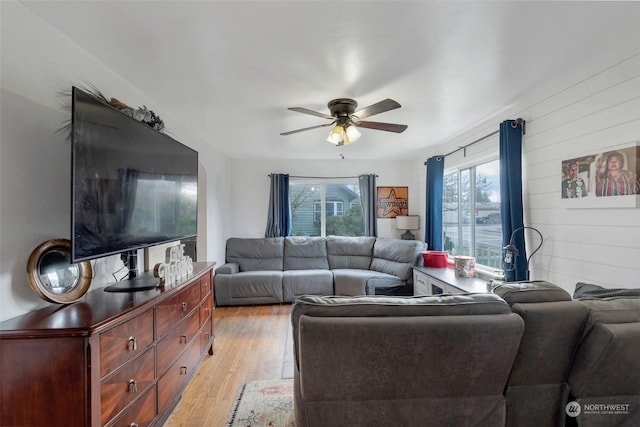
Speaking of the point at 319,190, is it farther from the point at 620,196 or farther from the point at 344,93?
the point at 620,196

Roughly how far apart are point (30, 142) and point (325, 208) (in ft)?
14.9

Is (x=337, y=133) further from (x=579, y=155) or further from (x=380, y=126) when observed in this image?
(x=579, y=155)

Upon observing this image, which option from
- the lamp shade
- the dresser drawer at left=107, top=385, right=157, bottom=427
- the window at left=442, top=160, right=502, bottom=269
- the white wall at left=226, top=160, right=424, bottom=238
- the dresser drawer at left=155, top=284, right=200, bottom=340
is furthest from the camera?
the white wall at left=226, top=160, right=424, bottom=238

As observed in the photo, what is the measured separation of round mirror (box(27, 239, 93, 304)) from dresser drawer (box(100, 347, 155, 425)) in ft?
1.53

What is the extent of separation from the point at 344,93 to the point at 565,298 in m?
2.02

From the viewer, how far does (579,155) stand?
213 cm

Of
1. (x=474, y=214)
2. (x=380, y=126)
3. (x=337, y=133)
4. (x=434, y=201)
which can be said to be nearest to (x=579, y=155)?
(x=380, y=126)

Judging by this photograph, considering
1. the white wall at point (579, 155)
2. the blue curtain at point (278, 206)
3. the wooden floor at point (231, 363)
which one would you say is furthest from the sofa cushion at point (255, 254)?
the white wall at point (579, 155)

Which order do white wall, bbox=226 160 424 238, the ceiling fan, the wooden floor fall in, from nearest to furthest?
1. the wooden floor
2. the ceiling fan
3. white wall, bbox=226 160 424 238

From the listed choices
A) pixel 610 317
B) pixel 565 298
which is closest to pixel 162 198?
pixel 565 298

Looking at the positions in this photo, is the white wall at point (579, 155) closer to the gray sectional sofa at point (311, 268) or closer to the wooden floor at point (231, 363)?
the gray sectional sofa at point (311, 268)

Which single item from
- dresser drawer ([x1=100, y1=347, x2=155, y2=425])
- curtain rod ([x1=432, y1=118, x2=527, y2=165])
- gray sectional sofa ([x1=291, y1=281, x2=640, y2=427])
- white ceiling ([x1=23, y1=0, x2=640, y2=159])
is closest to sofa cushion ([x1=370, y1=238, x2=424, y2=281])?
curtain rod ([x1=432, y1=118, x2=527, y2=165])

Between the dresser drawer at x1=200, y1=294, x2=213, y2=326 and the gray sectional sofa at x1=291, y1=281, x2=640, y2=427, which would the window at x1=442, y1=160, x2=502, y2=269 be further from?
the dresser drawer at x1=200, y1=294, x2=213, y2=326

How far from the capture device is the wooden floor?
205cm
